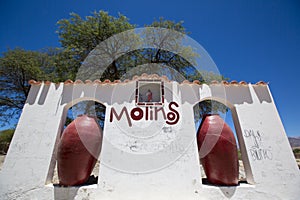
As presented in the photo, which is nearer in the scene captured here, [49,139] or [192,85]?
[49,139]

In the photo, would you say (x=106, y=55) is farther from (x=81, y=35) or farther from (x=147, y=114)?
(x=147, y=114)

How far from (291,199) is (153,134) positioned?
3.93 meters

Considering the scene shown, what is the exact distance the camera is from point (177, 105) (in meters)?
5.10

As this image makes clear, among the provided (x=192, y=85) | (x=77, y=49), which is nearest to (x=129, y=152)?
(x=192, y=85)

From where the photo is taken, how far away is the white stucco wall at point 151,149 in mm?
4270

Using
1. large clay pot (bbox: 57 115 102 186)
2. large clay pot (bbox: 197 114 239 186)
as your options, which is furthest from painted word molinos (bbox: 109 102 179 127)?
large clay pot (bbox: 197 114 239 186)

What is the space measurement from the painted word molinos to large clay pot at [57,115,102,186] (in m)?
0.78

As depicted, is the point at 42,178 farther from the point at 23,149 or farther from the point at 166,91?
the point at 166,91

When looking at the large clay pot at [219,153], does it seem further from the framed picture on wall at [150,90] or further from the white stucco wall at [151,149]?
the framed picture on wall at [150,90]

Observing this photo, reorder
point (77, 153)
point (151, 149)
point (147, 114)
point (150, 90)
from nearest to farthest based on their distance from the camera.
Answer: point (77, 153) → point (151, 149) → point (147, 114) → point (150, 90)

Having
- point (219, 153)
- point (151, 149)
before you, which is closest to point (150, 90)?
point (151, 149)

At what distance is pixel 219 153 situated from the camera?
448cm

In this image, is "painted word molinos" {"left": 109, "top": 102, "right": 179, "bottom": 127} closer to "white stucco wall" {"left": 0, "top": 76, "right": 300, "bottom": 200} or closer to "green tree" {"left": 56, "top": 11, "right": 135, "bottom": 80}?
"white stucco wall" {"left": 0, "top": 76, "right": 300, "bottom": 200}

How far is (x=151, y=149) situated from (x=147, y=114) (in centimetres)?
101
